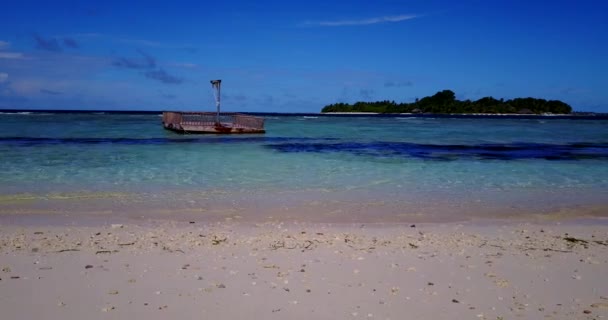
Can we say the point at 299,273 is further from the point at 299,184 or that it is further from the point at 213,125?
the point at 213,125

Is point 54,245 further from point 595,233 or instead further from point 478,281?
point 595,233

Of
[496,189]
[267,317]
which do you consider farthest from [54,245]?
[496,189]

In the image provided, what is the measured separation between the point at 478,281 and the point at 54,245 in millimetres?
4833

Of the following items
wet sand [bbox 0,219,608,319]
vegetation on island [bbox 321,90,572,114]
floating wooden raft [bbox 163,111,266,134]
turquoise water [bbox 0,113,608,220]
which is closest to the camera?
wet sand [bbox 0,219,608,319]

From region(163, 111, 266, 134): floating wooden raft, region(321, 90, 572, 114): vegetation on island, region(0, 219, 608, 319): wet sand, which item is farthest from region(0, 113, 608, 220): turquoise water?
region(321, 90, 572, 114): vegetation on island

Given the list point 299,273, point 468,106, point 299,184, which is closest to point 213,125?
point 299,184

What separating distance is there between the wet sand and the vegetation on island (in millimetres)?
165130

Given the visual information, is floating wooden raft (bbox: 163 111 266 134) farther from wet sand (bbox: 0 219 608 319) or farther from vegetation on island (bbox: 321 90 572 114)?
vegetation on island (bbox: 321 90 572 114)

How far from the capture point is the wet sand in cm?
440

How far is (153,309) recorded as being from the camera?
4352mm

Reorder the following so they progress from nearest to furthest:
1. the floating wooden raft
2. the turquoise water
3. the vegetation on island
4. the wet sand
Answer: the wet sand
the turquoise water
the floating wooden raft
the vegetation on island

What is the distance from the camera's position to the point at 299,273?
17.5 ft

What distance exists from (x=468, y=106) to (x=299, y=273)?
555 ft

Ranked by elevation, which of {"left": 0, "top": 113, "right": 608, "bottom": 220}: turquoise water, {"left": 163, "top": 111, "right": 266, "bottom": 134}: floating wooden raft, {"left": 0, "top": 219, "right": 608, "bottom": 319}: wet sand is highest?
{"left": 163, "top": 111, "right": 266, "bottom": 134}: floating wooden raft
